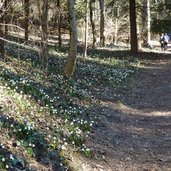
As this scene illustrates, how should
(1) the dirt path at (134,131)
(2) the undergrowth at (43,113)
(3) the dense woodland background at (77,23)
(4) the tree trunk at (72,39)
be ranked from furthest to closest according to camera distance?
(4) the tree trunk at (72,39) < (3) the dense woodland background at (77,23) < (1) the dirt path at (134,131) < (2) the undergrowth at (43,113)

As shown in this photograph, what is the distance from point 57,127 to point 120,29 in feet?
141

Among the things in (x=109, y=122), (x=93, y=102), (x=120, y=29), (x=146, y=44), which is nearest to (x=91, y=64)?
(x=93, y=102)

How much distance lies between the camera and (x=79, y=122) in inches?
419

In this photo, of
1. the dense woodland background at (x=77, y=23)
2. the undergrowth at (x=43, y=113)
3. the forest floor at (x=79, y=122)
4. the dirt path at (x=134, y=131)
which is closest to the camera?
the undergrowth at (x=43, y=113)

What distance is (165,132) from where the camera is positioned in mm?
11797

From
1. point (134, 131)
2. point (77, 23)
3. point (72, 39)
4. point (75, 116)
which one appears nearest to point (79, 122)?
point (75, 116)

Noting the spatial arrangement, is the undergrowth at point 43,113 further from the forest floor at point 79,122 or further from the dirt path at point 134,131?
the dirt path at point 134,131

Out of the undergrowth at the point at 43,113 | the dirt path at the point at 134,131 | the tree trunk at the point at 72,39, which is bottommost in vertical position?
the dirt path at the point at 134,131

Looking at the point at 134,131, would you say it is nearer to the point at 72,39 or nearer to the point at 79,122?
the point at 79,122

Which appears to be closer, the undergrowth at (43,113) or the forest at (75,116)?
the undergrowth at (43,113)

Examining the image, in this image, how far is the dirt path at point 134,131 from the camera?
9.20 meters

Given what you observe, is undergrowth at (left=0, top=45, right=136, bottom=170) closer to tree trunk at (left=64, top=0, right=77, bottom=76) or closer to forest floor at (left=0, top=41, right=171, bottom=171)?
forest floor at (left=0, top=41, right=171, bottom=171)

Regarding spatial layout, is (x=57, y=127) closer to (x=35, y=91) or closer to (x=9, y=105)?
(x=9, y=105)

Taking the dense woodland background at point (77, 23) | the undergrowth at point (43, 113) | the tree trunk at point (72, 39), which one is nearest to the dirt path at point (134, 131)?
the undergrowth at point (43, 113)
